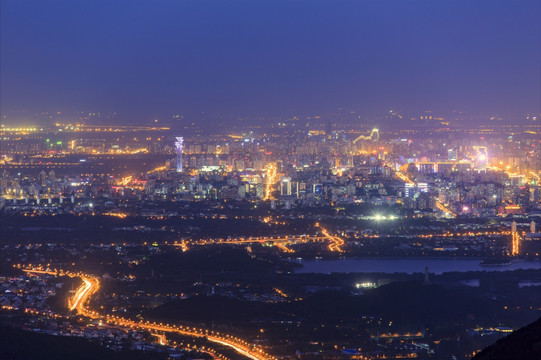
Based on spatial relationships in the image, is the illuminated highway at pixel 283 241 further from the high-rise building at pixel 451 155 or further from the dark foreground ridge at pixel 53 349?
the high-rise building at pixel 451 155

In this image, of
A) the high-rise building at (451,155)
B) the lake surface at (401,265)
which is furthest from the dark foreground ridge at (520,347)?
the high-rise building at (451,155)

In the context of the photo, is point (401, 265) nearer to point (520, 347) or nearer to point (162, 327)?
point (162, 327)

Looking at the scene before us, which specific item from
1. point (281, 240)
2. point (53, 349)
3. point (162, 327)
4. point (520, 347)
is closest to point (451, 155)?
point (281, 240)

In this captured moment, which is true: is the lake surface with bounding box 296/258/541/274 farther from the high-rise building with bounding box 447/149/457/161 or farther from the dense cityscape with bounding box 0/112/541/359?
the high-rise building with bounding box 447/149/457/161

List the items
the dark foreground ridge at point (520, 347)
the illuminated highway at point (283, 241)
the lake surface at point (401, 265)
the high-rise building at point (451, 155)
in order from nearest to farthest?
the dark foreground ridge at point (520, 347) → the lake surface at point (401, 265) → the illuminated highway at point (283, 241) → the high-rise building at point (451, 155)

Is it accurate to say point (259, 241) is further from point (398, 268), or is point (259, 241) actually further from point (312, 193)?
point (312, 193)

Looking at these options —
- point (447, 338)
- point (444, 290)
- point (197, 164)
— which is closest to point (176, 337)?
point (447, 338)
